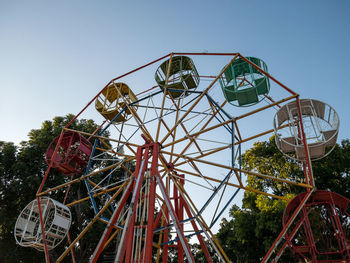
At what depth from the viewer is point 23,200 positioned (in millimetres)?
21234

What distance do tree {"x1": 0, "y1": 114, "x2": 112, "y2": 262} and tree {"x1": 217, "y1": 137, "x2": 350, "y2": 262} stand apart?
11.6m

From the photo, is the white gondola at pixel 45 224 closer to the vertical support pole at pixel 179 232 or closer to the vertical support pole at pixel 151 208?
the vertical support pole at pixel 151 208

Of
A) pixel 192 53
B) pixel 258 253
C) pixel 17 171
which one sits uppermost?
pixel 192 53

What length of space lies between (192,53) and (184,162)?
16.5 feet

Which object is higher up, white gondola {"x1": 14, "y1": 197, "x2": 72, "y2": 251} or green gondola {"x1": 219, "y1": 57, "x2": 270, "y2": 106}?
green gondola {"x1": 219, "y1": 57, "x2": 270, "y2": 106}

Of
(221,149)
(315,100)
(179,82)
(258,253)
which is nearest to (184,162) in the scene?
(221,149)

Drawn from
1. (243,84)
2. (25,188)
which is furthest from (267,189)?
(25,188)

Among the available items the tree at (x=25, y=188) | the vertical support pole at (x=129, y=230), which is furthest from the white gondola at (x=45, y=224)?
the tree at (x=25, y=188)

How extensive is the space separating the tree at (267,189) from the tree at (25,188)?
11.6 metres

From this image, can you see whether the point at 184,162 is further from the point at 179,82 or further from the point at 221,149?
the point at 179,82

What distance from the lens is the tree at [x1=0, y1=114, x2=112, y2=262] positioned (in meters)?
20.1

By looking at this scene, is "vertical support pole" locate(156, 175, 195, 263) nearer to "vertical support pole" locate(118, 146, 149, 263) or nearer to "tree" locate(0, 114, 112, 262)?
"vertical support pole" locate(118, 146, 149, 263)

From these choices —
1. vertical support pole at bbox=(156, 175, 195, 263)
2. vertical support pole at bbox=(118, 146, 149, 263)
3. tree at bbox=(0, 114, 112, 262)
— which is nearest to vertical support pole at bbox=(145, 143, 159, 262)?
vertical support pole at bbox=(156, 175, 195, 263)

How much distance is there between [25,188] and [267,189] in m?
19.7
